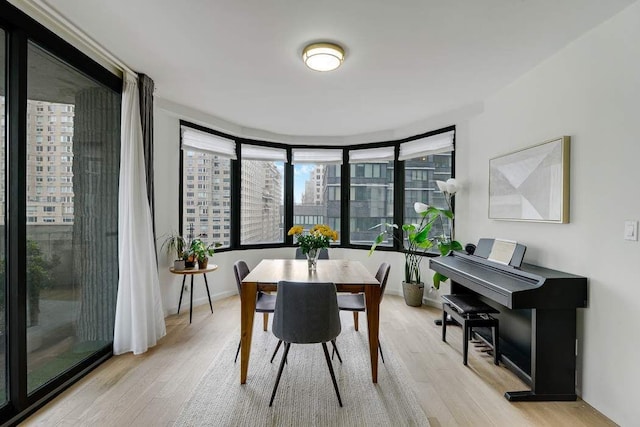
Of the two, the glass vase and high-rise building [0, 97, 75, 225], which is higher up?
high-rise building [0, 97, 75, 225]

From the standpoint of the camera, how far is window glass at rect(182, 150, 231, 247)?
4113 mm

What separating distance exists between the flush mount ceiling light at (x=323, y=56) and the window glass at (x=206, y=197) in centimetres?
230

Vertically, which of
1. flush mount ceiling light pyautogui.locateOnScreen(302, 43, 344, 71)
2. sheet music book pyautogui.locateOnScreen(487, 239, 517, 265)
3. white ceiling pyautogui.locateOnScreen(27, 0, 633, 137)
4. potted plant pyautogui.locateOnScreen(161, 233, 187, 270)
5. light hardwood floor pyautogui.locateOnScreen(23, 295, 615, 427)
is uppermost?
white ceiling pyautogui.locateOnScreen(27, 0, 633, 137)

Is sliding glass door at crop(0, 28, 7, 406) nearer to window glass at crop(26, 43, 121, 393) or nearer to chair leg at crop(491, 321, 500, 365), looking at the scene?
window glass at crop(26, 43, 121, 393)

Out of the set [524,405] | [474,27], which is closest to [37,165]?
[474,27]

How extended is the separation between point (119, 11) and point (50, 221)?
143 centimetres

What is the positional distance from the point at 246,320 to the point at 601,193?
2.52 meters

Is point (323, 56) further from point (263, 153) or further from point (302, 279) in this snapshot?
point (263, 153)

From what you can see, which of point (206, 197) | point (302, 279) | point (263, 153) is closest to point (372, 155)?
point (263, 153)

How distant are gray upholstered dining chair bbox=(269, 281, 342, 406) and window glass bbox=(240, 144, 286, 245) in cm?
286

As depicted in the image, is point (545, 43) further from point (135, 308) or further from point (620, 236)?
point (135, 308)

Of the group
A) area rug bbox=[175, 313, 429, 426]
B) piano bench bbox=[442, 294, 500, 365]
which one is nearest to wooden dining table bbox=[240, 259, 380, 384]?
area rug bbox=[175, 313, 429, 426]

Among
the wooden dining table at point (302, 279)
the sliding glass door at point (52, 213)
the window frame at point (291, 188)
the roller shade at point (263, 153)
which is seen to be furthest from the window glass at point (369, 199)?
the sliding glass door at point (52, 213)

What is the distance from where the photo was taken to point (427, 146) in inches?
171
